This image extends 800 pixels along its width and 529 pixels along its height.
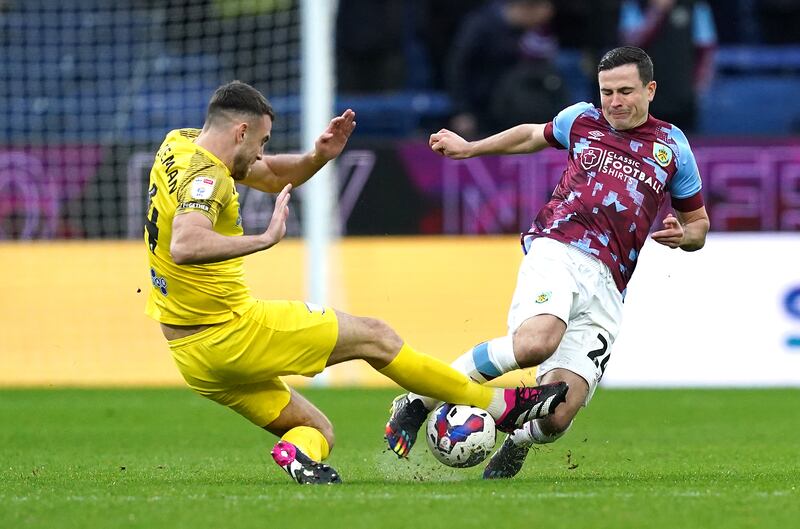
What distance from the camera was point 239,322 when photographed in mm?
6961

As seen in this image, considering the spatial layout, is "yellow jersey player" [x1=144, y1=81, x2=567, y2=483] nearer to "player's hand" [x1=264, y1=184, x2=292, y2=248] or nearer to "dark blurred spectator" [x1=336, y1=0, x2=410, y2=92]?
"player's hand" [x1=264, y1=184, x2=292, y2=248]

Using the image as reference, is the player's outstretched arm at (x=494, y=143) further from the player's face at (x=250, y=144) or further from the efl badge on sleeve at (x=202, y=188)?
the efl badge on sleeve at (x=202, y=188)

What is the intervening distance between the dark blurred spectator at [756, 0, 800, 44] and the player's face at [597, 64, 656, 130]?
11489mm

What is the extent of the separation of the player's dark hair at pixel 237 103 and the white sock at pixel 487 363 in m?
1.63

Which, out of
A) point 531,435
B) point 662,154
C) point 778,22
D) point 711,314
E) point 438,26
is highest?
point 778,22

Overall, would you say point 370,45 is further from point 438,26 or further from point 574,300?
point 574,300

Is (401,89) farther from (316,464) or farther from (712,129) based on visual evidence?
(316,464)

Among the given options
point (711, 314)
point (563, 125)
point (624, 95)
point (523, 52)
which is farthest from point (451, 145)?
point (523, 52)

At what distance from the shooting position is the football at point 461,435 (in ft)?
23.3

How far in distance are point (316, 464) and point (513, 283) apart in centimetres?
739

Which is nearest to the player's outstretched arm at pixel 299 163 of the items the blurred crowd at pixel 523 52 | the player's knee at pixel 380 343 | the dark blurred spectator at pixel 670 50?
the player's knee at pixel 380 343

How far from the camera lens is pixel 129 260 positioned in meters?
14.4

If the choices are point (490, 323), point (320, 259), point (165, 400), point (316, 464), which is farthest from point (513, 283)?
point (316, 464)

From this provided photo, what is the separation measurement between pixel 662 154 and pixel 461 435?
1.82 m
